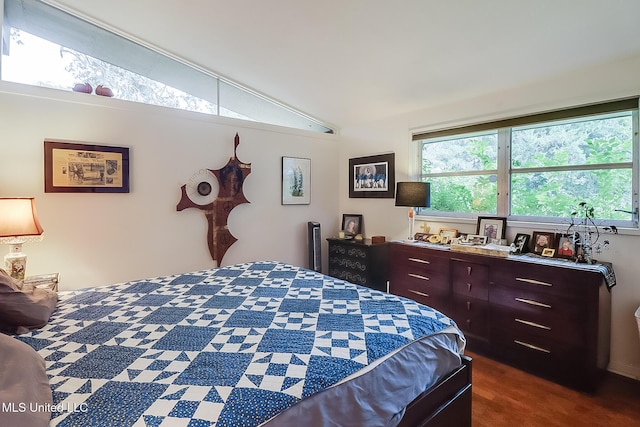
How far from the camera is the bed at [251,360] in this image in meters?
0.92

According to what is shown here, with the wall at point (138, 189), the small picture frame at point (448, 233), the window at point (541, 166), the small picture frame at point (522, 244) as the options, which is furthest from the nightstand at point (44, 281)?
the small picture frame at point (522, 244)

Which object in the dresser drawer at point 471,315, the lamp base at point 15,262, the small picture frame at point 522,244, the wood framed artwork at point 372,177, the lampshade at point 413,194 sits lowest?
the dresser drawer at point 471,315

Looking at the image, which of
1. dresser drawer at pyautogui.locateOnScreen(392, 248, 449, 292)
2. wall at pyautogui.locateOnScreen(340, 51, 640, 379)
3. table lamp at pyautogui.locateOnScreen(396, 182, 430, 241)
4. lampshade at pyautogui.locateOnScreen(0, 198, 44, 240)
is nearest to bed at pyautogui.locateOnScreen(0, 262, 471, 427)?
lampshade at pyautogui.locateOnScreen(0, 198, 44, 240)

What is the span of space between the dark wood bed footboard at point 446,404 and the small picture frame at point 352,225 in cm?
272

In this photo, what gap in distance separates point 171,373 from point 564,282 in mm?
2529

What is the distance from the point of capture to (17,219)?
2.17 meters

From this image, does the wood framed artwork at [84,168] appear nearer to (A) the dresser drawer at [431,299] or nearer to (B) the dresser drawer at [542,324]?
(A) the dresser drawer at [431,299]

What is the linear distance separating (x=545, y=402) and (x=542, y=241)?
122cm

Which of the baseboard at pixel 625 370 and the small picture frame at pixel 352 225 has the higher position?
the small picture frame at pixel 352 225

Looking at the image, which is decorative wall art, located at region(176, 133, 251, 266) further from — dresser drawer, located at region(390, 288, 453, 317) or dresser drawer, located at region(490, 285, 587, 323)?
dresser drawer, located at region(490, 285, 587, 323)

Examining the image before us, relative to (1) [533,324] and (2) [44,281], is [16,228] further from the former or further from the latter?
(1) [533,324]

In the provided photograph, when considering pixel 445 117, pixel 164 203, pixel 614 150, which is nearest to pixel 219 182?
pixel 164 203

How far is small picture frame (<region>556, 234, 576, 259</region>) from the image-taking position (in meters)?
2.46

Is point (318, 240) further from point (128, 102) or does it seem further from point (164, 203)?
point (128, 102)
